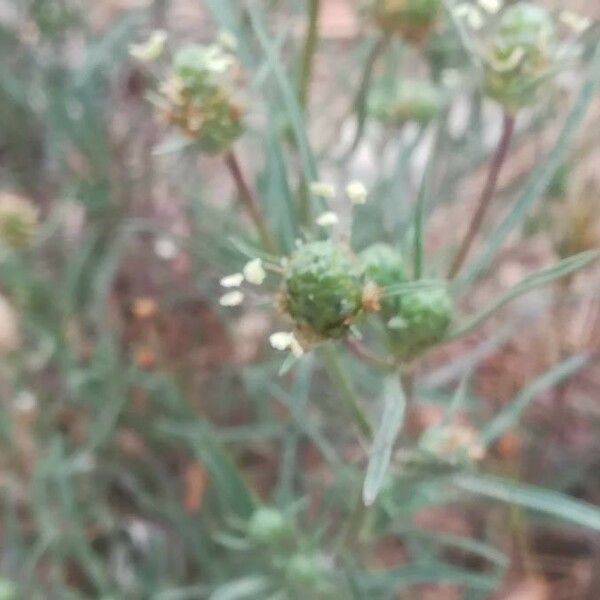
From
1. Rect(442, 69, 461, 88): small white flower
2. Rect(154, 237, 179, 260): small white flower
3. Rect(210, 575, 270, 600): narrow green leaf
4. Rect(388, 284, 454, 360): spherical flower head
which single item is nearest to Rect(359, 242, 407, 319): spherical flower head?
Rect(388, 284, 454, 360): spherical flower head

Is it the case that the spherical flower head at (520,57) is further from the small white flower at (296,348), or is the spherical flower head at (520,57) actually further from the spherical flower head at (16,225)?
the spherical flower head at (16,225)

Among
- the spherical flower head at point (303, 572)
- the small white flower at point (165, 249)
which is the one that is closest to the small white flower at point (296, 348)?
the spherical flower head at point (303, 572)

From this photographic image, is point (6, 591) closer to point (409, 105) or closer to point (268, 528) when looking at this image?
point (268, 528)

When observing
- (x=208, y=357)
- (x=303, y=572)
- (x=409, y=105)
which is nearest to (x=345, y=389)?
(x=303, y=572)

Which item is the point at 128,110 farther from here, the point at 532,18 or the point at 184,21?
the point at 532,18

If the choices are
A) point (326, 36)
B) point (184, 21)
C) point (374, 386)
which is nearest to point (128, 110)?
point (184, 21)

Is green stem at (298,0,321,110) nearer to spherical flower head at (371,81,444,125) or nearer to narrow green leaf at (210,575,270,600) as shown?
spherical flower head at (371,81,444,125)
